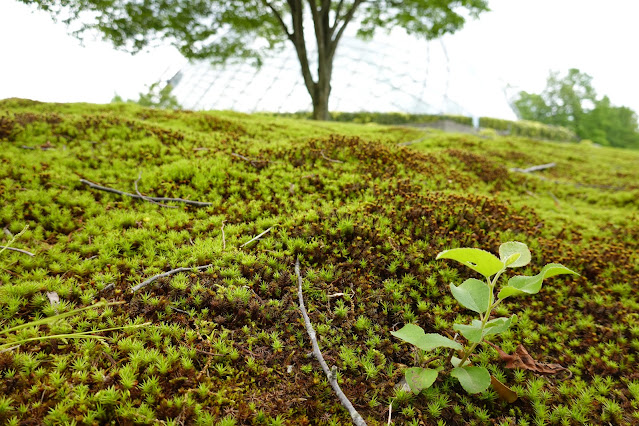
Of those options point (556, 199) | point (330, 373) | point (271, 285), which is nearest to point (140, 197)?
point (271, 285)

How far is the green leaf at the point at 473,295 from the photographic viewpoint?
204 cm

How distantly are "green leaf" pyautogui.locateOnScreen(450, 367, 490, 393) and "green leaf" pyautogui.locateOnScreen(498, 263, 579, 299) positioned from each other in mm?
465

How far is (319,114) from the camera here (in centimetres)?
1548

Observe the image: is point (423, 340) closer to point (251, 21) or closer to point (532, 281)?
point (532, 281)

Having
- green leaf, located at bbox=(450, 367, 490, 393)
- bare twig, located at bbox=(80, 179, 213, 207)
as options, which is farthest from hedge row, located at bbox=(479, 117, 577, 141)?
green leaf, located at bbox=(450, 367, 490, 393)

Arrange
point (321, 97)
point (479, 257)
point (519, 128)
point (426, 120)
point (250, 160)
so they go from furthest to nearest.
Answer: point (519, 128), point (426, 120), point (321, 97), point (250, 160), point (479, 257)

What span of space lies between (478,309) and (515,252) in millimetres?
405

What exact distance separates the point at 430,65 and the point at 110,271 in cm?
3597

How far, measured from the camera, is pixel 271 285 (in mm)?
2635

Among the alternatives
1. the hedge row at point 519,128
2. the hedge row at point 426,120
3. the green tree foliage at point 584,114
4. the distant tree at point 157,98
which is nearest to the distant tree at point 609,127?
the green tree foliage at point 584,114

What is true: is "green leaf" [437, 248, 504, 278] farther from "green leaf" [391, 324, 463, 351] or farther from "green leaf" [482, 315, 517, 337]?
"green leaf" [391, 324, 463, 351]

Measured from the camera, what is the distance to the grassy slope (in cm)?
186

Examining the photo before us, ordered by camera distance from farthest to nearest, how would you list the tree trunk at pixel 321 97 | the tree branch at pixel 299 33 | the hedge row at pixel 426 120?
1. the hedge row at pixel 426 120
2. the tree trunk at pixel 321 97
3. the tree branch at pixel 299 33

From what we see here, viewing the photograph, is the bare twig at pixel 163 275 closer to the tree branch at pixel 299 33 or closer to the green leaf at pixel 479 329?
the green leaf at pixel 479 329
